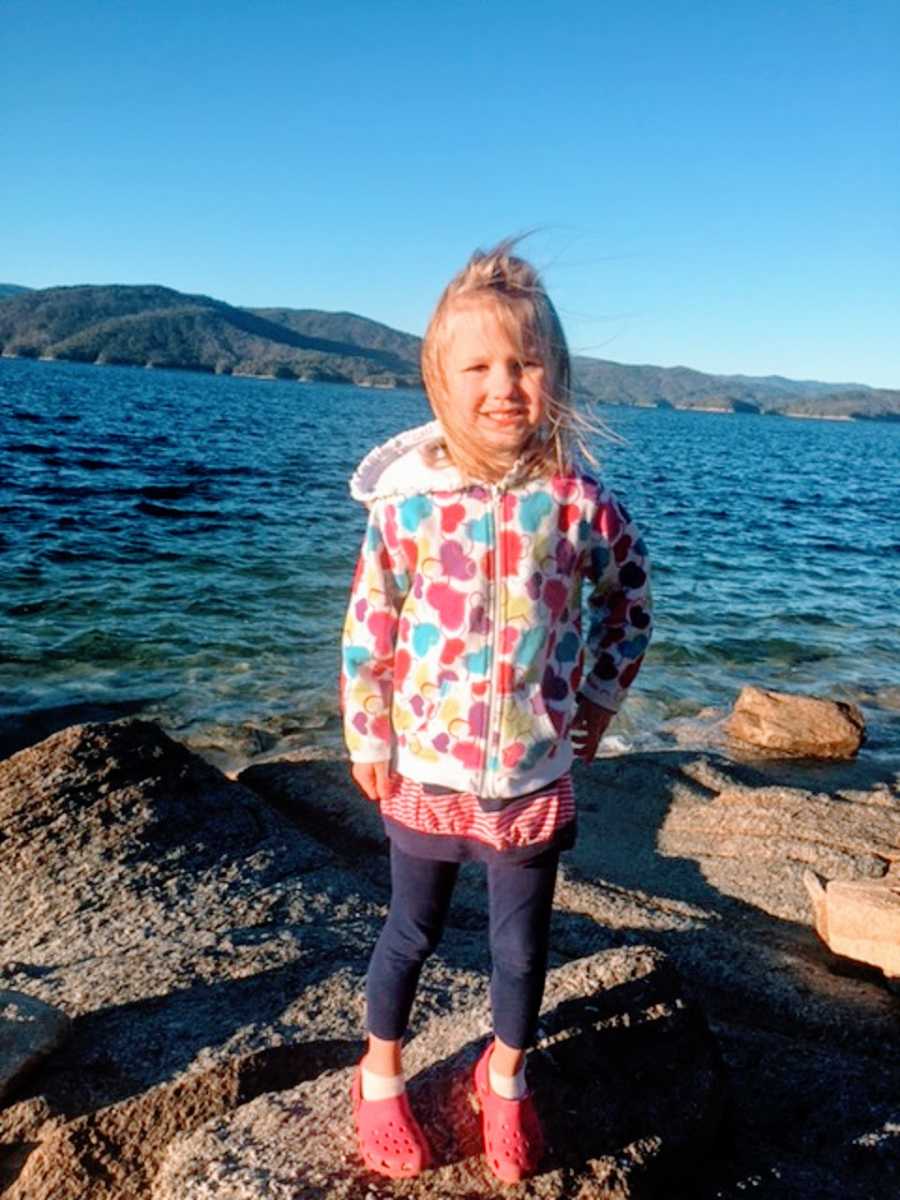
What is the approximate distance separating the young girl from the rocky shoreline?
11.3 inches

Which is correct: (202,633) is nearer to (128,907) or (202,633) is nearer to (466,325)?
(128,907)

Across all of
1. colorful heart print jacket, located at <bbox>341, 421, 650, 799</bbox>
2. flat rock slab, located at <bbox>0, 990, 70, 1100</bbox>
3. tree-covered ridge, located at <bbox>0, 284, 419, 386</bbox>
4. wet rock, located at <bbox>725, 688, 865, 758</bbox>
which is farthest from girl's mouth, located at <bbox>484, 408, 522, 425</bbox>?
tree-covered ridge, located at <bbox>0, 284, 419, 386</bbox>

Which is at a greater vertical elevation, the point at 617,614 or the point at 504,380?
the point at 504,380

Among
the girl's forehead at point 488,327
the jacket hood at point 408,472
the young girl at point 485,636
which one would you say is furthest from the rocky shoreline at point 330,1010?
the girl's forehead at point 488,327

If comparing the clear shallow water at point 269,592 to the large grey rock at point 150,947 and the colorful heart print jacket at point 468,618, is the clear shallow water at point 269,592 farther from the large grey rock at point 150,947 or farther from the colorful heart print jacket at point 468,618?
the large grey rock at point 150,947

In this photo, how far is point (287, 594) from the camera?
46.8ft

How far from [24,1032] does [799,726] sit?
24.8ft

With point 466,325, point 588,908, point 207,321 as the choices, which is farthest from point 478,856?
point 207,321

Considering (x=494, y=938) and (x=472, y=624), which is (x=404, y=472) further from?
(x=494, y=938)

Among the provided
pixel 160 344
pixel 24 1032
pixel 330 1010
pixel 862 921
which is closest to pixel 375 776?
pixel 330 1010

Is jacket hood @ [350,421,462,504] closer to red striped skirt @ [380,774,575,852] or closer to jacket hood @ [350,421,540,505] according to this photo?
jacket hood @ [350,421,540,505]

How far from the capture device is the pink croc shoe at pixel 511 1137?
7.70 ft

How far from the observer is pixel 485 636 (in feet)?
7.47

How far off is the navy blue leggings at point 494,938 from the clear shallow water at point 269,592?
1083 millimetres
